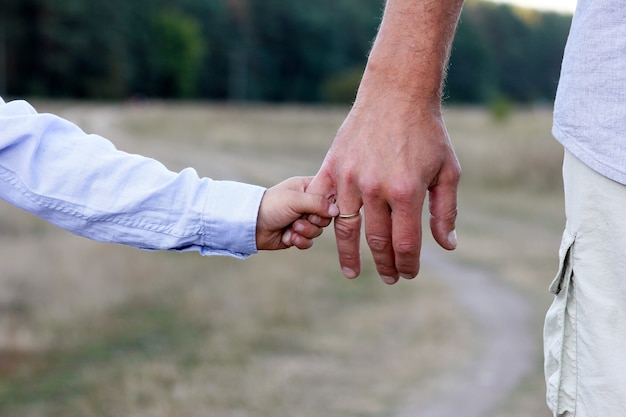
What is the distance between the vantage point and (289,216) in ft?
5.78

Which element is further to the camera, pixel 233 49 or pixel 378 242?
pixel 233 49

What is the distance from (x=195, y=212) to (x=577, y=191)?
0.76 m

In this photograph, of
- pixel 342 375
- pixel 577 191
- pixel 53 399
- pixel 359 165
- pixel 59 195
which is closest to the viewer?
pixel 577 191

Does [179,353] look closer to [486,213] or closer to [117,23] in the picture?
[486,213]

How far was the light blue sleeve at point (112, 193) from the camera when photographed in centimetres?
173

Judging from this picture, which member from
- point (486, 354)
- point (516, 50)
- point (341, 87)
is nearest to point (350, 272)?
point (486, 354)

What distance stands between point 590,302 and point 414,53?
0.52 m

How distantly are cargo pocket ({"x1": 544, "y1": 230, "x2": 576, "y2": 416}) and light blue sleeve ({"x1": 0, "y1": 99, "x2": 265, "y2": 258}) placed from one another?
635mm

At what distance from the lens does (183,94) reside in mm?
65688

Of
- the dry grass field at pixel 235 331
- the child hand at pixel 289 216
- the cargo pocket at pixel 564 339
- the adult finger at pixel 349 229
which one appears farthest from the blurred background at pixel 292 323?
the cargo pocket at pixel 564 339

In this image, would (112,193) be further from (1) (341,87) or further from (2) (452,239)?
(1) (341,87)

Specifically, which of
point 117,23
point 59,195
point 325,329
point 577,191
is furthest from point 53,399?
Result: point 117,23

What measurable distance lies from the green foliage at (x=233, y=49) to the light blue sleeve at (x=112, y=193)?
50157 mm

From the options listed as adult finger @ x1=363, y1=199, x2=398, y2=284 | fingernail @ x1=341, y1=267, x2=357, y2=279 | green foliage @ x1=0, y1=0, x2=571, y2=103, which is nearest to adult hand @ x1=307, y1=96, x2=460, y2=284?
adult finger @ x1=363, y1=199, x2=398, y2=284
